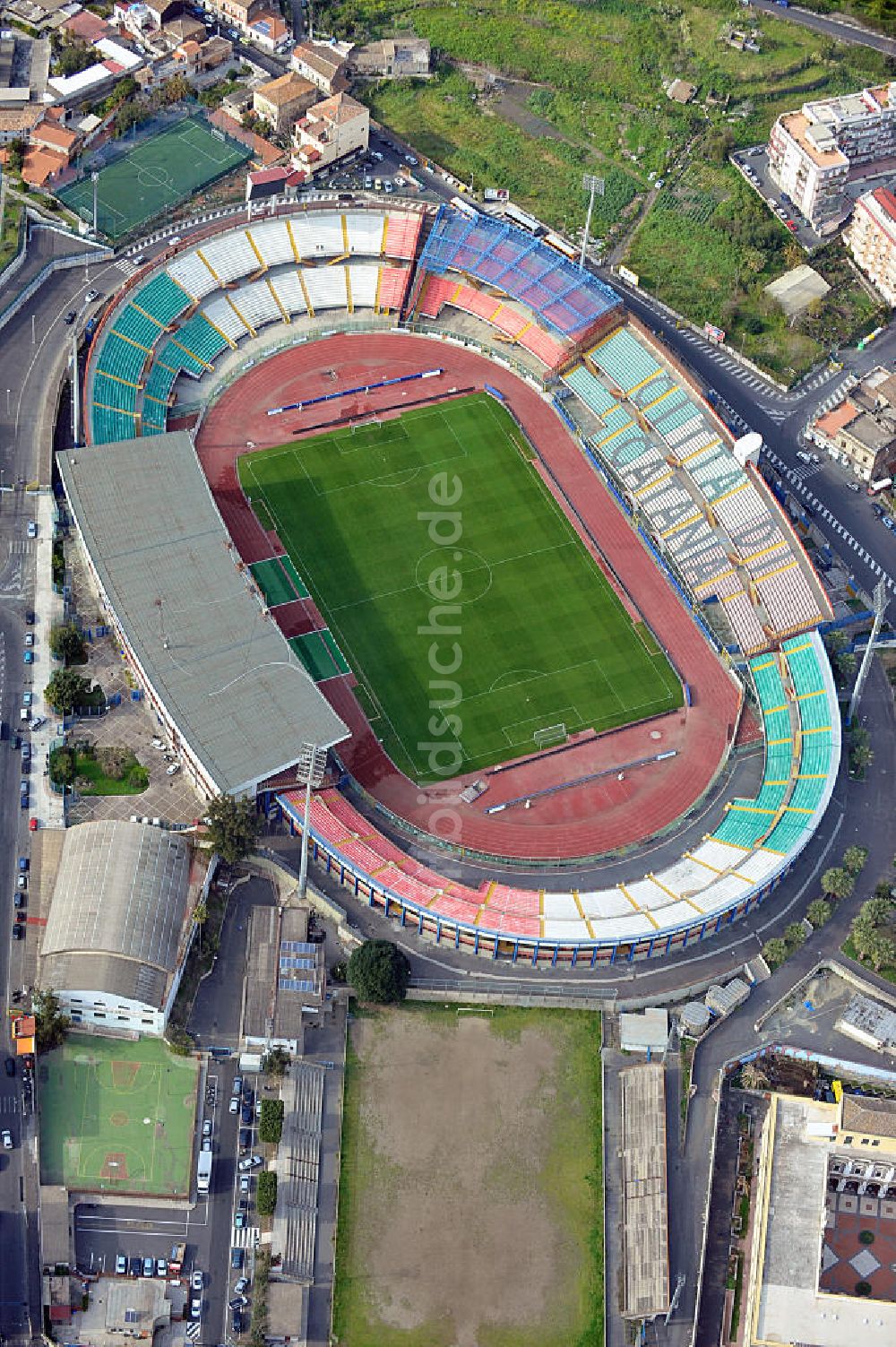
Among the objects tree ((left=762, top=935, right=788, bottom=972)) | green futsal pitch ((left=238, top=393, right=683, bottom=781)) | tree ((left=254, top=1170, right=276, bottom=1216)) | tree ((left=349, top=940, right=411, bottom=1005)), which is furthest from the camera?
green futsal pitch ((left=238, top=393, right=683, bottom=781))

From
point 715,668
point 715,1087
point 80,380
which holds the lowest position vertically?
point 715,1087

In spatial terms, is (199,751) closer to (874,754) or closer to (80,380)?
(80,380)

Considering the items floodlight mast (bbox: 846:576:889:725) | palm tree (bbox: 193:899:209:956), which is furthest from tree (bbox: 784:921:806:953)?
palm tree (bbox: 193:899:209:956)

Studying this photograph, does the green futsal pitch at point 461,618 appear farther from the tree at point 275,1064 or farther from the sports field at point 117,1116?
the sports field at point 117,1116

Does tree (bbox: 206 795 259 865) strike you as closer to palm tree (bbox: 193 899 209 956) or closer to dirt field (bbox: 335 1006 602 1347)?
palm tree (bbox: 193 899 209 956)

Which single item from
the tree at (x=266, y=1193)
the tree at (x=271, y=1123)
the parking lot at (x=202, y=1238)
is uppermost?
the tree at (x=271, y=1123)

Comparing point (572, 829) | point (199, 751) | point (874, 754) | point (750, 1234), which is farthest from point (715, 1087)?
point (199, 751)

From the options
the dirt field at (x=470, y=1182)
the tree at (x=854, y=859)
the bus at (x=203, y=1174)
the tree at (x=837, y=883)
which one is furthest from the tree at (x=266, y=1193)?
the tree at (x=854, y=859)
